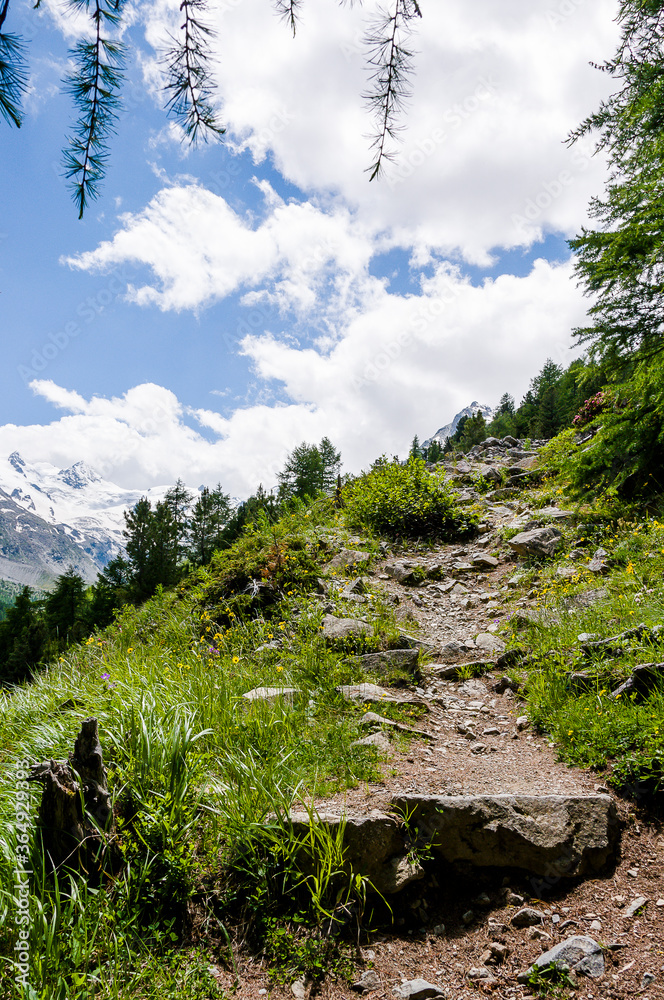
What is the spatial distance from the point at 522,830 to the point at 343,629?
3.30m

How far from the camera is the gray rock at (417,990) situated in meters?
2.22

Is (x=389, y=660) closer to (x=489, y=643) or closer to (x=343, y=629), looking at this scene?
(x=343, y=629)

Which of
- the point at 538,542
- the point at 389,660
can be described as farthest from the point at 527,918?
the point at 538,542

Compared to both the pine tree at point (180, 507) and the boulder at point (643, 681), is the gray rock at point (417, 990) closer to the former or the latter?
the boulder at point (643, 681)

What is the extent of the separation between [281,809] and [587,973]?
1723 millimetres

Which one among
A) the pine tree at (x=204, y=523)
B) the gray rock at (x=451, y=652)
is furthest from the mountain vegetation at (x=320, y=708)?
the pine tree at (x=204, y=523)

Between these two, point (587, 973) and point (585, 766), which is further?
point (585, 766)

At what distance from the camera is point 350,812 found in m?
2.90

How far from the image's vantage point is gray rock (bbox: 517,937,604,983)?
215 centimetres

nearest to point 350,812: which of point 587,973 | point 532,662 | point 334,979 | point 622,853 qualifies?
point 334,979

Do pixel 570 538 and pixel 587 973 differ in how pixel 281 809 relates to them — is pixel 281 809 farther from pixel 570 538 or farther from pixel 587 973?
pixel 570 538

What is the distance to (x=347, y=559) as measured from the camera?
8.76 m

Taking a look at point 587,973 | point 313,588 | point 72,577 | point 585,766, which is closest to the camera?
point 587,973

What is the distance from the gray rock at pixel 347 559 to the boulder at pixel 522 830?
18.5 ft
